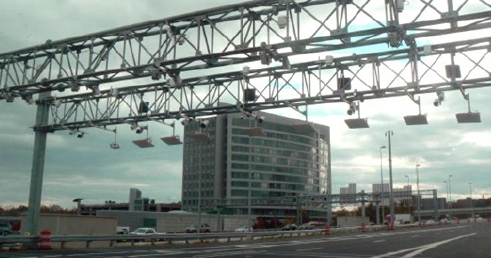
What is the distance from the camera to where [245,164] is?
160 m

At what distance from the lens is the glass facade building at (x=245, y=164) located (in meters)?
158

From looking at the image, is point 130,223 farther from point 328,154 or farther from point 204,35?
point 328,154

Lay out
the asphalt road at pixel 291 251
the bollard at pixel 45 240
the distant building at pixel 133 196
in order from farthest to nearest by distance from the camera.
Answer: the distant building at pixel 133 196, the bollard at pixel 45 240, the asphalt road at pixel 291 251

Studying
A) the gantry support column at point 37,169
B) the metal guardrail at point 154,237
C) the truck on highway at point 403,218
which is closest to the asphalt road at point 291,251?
the metal guardrail at point 154,237

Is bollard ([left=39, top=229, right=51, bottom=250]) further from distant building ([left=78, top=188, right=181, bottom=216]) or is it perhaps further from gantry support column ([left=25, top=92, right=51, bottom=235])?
distant building ([left=78, top=188, right=181, bottom=216])

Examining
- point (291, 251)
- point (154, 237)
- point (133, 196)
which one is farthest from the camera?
point (133, 196)

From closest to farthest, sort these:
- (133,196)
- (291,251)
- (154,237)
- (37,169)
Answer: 1. (291,251)
2. (37,169)
3. (154,237)
4. (133,196)

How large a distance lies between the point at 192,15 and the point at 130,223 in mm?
87329

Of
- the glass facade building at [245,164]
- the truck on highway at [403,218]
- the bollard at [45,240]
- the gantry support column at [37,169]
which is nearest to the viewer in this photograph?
the bollard at [45,240]

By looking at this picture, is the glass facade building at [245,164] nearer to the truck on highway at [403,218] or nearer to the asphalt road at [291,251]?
the truck on highway at [403,218]

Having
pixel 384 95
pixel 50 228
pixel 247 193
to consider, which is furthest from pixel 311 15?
pixel 247 193

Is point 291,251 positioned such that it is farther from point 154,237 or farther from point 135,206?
point 135,206

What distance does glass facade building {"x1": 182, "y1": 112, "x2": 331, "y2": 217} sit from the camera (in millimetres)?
157500

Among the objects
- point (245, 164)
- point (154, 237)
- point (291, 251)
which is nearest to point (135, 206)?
point (245, 164)
